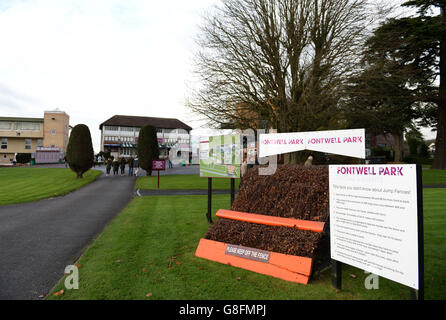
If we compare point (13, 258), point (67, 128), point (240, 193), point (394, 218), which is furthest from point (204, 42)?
point (67, 128)

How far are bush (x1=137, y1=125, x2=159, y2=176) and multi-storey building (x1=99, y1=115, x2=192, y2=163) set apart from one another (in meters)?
48.6

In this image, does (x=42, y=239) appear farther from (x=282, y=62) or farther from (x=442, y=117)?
(x=442, y=117)

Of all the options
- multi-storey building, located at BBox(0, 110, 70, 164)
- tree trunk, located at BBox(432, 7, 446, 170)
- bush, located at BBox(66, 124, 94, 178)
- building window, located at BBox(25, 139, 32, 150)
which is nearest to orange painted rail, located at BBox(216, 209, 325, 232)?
bush, located at BBox(66, 124, 94, 178)

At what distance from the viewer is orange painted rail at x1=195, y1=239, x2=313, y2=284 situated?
3.85 m

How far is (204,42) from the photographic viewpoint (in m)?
18.0

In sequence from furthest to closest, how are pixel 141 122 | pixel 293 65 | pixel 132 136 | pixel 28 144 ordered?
pixel 141 122 → pixel 132 136 → pixel 28 144 → pixel 293 65

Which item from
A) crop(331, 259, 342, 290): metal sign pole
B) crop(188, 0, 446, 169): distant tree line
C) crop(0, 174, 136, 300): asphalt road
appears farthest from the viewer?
crop(188, 0, 446, 169): distant tree line

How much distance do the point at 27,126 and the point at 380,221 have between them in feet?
279

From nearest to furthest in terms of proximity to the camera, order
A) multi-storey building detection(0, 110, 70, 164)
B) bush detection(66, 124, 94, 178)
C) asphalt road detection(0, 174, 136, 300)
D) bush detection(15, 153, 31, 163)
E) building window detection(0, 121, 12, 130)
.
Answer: asphalt road detection(0, 174, 136, 300) < bush detection(66, 124, 94, 178) < bush detection(15, 153, 31, 163) < multi-storey building detection(0, 110, 70, 164) < building window detection(0, 121, 12, 130)

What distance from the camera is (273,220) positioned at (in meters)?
4.61

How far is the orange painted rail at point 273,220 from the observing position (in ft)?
13.6

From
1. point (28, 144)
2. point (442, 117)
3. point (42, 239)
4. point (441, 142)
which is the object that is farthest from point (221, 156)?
point (28, 144)

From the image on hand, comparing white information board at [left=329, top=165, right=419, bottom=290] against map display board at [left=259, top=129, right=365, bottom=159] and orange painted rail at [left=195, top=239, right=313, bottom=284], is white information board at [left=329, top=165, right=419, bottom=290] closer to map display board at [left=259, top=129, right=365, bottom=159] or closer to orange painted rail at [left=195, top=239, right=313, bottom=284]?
orange painted rail at [left=195, top=239, right=313, bottom=284]
